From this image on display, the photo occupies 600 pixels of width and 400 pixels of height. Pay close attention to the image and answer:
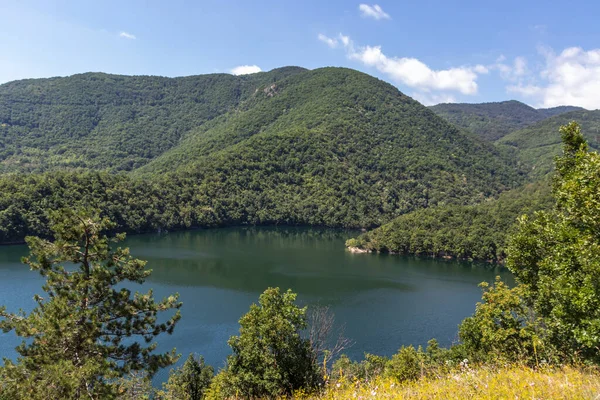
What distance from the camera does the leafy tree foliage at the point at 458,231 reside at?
76.1 metres

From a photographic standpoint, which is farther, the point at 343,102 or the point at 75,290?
the point at 343,102

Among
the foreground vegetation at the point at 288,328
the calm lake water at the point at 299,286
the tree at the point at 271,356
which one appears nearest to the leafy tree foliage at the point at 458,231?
the calm lake water at the point at 299,286

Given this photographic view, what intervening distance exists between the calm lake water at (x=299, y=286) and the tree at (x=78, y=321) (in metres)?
20.5

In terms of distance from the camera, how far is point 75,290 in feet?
38.5

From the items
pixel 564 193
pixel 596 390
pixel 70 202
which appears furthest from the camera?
pixel 70 202

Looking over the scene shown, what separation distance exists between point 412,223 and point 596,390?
86.6 metres

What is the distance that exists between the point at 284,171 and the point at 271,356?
410 ft

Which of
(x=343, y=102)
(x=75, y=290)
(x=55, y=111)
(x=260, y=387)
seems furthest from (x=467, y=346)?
(x=55, y=111)

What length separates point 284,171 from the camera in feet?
465

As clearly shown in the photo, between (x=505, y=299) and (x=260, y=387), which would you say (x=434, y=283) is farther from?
(x=260, y=387)

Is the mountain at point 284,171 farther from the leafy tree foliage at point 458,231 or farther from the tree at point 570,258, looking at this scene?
the tree at point 570,258

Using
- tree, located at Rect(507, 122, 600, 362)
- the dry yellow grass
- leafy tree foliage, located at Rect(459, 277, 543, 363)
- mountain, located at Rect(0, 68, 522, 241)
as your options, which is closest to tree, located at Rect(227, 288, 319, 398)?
leafy tree foliage, located at Rect(459, 277, 543, 363)

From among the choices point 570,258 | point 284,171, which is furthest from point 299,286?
point 284,171

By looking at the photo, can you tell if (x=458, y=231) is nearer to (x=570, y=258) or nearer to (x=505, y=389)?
(x=570, y=258)
